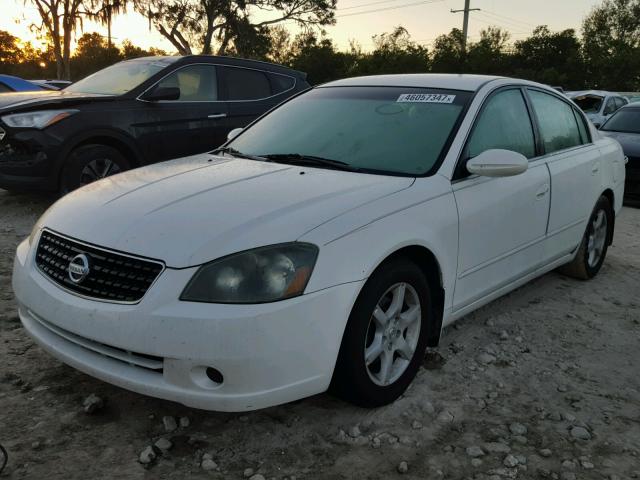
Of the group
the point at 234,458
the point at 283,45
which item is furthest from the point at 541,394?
the point at 283,45

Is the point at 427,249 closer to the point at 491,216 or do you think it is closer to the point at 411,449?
the point at 491,216

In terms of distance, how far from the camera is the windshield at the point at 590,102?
16109mm

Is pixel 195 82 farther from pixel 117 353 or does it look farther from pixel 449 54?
pixel 449 54

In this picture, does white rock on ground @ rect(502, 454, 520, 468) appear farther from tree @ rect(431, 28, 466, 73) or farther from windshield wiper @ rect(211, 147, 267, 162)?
tree @ rect(431, 28, 466, 73)

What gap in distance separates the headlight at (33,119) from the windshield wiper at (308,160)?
326 centimetres

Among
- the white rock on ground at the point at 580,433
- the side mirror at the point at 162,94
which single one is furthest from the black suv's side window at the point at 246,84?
the white rock on ground at the point at 580,433

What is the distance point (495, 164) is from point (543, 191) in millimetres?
887

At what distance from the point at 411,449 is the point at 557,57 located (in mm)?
44529

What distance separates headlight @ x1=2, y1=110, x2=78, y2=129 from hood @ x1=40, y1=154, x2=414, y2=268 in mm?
3035

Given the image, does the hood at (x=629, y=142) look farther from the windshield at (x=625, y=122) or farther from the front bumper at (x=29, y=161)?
the front bumper at (x=29, y=161)

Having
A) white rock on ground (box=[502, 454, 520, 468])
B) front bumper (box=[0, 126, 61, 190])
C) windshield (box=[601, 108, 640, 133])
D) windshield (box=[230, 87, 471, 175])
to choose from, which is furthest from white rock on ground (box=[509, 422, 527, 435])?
windshield (box=[601, 108, 640, 133])

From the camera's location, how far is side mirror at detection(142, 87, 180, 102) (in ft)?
20.5

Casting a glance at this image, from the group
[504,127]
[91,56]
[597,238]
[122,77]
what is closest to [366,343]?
[504,127]

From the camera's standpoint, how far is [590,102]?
16.5 m
